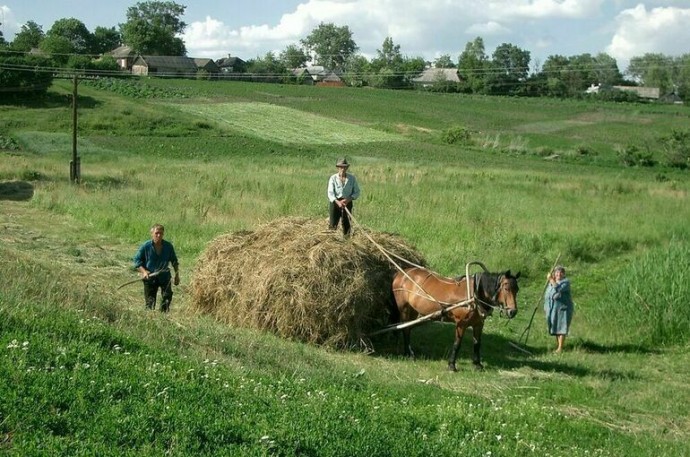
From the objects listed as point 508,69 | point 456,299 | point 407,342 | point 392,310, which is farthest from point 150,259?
point 508,69

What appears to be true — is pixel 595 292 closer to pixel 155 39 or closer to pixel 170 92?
pixel 170 92

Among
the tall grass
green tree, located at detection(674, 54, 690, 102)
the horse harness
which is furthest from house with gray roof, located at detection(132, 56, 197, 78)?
the horse harness

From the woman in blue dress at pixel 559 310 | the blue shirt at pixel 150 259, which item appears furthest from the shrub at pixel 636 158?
the blue shirt at pixel 150 259

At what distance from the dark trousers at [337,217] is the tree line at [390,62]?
271ft

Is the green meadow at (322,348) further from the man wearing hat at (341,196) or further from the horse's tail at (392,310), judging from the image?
the man wearing hat at (341,196)

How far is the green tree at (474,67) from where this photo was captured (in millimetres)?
119188

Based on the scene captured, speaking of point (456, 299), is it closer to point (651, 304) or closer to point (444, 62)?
point (651, 304)

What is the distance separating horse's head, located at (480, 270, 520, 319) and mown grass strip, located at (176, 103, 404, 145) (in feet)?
160

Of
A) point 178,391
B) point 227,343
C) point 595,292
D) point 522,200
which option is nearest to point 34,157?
point 522,200

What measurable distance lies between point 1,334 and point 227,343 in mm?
3085

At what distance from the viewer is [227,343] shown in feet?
31.4

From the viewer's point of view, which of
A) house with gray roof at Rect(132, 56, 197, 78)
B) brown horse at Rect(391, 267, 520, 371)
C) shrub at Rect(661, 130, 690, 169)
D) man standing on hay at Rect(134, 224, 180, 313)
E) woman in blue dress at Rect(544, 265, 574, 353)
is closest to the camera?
brown horse at Rect(391, 267, 520, 371)

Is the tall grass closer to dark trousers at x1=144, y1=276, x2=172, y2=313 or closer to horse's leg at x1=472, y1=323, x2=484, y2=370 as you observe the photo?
horse's leg at x1=472, y1=323, x2=484, y2=370

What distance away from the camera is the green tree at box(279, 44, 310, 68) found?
159 m
